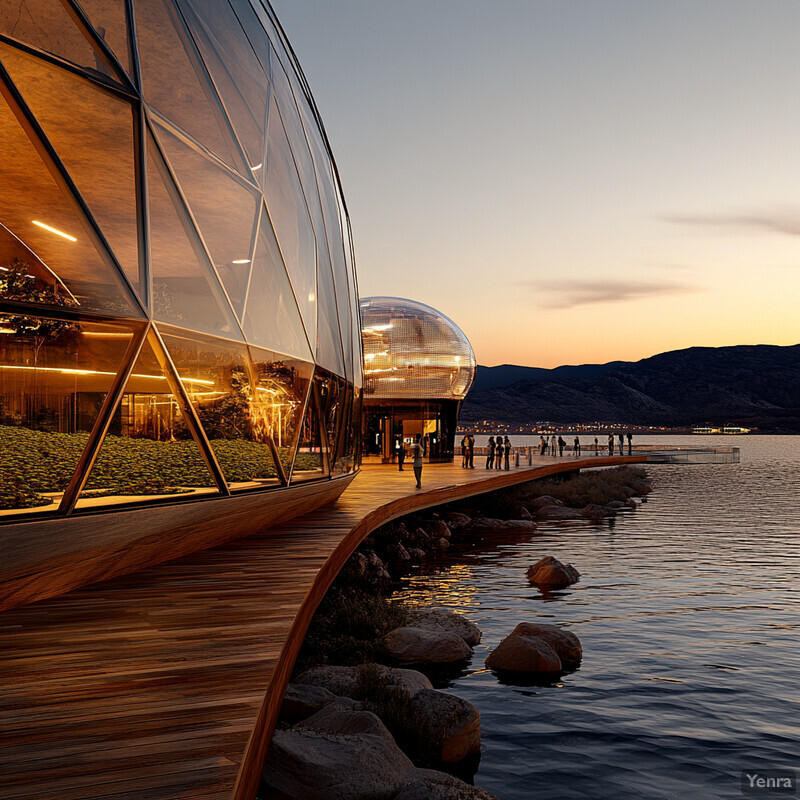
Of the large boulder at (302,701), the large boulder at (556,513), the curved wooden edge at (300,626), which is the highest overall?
the curved wooden edge at (300,626)

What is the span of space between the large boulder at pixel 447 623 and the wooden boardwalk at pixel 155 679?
3.98 m

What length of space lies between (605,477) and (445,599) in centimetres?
3831

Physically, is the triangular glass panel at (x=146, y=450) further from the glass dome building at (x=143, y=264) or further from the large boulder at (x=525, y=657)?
the large boulder at (x=525, y=657)

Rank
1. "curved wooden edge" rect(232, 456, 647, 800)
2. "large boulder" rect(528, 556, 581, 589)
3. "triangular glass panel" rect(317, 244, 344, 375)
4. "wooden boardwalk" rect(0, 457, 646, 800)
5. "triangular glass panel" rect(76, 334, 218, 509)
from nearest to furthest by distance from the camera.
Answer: "wooden boardwalk" rect(0, 457, 646, 800) < "curved wooden edge" rect(232, 456, 647, 800) < "triangular glass panel" rect(76, 334, 218, 509) < "triangular glass panel" rect(317, 244, 344, 375) < "large boulder" rect(528, 556, 581, 589)

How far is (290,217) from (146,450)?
21.9ft

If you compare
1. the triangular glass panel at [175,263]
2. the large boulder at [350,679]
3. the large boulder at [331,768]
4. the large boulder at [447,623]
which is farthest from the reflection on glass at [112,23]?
the large boulder at [447,623]

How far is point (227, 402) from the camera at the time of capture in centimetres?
1082

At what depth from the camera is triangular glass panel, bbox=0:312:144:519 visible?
726 centimetres

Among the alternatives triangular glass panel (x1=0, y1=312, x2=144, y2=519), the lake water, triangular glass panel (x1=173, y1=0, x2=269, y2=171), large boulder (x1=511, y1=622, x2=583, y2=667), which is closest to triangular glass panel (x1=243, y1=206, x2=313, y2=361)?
triangular glass panel (x1=173, y1=0, x2=269, y2=171)

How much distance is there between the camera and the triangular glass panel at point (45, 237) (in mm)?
7379

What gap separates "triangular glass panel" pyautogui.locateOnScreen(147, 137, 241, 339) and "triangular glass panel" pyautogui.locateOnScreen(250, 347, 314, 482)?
1.70 meters

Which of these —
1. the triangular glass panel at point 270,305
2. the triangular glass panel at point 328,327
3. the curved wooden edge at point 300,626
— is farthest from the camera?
the triangular glass panel at point 328,327

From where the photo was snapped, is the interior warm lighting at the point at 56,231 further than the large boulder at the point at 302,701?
No

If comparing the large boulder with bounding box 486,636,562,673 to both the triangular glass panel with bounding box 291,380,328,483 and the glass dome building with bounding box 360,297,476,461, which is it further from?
the glass dome building with bounding box 360,297,476,461
